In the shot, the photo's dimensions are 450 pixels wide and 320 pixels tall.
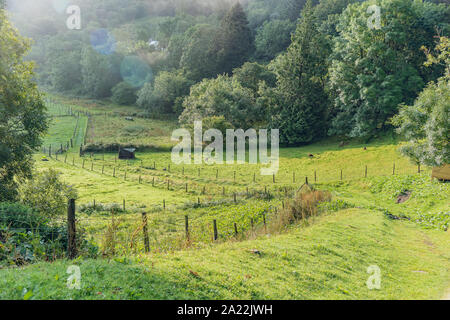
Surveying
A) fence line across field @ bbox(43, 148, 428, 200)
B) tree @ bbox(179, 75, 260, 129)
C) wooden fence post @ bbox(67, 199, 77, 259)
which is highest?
tree @ bbox(179, 75, 260, 129)

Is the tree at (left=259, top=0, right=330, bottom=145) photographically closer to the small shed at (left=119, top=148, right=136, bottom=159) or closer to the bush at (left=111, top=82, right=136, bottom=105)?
the small shed at (left=119, top=148, right=136, bottom=159)

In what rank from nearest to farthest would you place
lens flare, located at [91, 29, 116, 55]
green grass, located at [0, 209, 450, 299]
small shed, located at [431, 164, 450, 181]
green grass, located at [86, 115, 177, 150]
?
green grass, located at [0, 209, 450, 299], small shed, located at [431, 164, 450, 181], green grass, located at [86, 115, 177, 150], lens flare, located at [91, 29, 116, 55]

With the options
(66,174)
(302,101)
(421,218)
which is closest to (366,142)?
(302,101)

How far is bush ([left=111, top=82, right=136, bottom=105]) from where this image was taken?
96.4m

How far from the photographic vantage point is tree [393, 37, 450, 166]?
73.4ft

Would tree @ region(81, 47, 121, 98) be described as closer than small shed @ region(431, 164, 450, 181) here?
No

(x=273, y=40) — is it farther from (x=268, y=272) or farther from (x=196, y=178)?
(x=268, y=272)

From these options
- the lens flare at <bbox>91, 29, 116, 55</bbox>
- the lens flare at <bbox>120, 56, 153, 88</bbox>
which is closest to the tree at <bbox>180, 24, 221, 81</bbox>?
the lens flare at <bbox>120, 56, 153, 88</bbox>

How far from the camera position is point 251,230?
16.3 metres

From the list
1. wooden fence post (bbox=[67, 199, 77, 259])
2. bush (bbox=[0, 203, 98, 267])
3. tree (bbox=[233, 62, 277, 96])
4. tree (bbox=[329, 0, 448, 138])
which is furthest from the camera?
tree (bbox=[233, 62, 277, 96])

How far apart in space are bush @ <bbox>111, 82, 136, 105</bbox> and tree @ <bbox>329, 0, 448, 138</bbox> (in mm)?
63414

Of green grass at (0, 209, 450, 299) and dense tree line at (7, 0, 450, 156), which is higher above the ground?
dense tree line at (7, 0, 450, 156)

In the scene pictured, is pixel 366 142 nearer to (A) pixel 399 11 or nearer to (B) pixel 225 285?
(A) pixel 399 11

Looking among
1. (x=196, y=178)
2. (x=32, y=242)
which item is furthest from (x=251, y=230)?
(x=196, y=178)
